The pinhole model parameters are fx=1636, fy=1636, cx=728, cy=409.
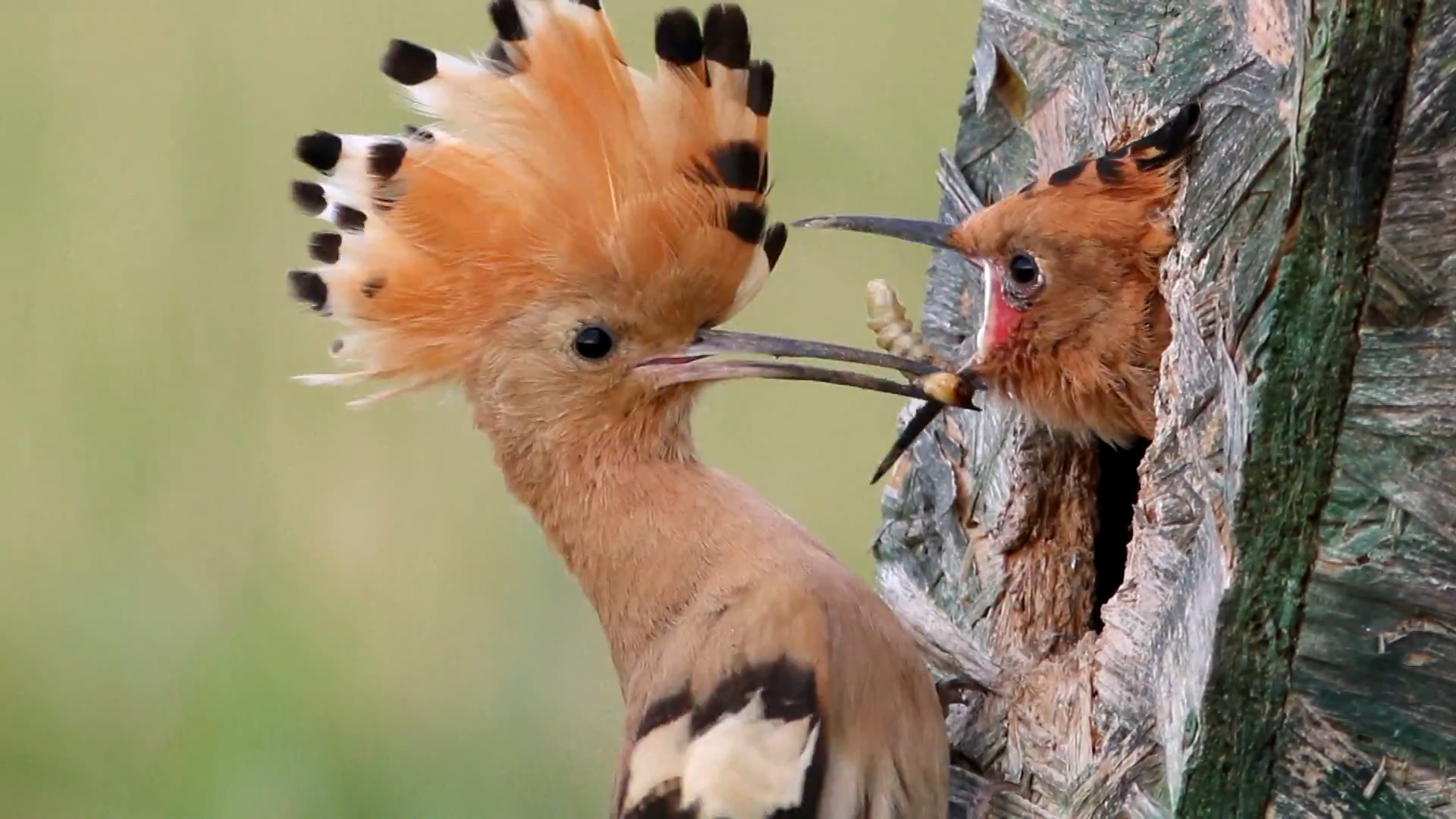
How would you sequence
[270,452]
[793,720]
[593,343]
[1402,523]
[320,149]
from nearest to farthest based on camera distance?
[1402,523]
[793,720]
[320,149]
[593,343]
[270,452]

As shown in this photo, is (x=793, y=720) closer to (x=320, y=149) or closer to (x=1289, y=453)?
(x=1289, y=453)

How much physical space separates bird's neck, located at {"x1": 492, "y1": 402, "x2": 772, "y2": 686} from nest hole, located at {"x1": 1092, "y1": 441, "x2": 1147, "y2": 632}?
341 mm

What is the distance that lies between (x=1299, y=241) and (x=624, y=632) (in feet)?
2.57

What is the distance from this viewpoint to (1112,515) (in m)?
1.67

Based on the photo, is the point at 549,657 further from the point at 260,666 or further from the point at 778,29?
the point at 778,29

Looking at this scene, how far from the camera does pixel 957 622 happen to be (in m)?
1.71

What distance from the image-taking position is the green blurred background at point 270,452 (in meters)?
2.64

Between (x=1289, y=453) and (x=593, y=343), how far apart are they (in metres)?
0.76

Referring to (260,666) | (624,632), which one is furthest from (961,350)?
(260,666)

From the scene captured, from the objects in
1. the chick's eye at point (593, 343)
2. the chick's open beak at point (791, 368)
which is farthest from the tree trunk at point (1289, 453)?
the chick's eye at point (593, 343)

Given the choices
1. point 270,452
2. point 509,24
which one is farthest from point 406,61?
point 270,452

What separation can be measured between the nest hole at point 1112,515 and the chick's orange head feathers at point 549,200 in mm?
405

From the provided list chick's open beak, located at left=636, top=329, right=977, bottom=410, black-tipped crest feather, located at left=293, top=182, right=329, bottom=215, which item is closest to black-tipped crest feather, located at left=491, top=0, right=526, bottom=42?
black-tipped crest feather, located at left=293, top=182, right=329, bottom=215

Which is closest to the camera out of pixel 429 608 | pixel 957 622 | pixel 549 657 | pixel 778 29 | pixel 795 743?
pixel 795 743
